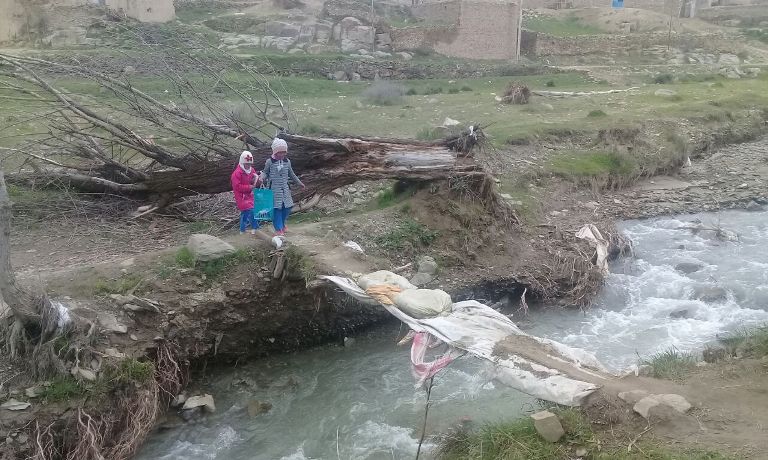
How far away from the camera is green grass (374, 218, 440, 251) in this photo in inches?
377

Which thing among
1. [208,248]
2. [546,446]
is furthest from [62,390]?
[546,446]

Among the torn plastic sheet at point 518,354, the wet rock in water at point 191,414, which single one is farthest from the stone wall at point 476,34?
Answer: the wet rock in water at point 191,414

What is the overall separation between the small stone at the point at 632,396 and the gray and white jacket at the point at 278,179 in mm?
4816

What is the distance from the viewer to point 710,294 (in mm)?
10000

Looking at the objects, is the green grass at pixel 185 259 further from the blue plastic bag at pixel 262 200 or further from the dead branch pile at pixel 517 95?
the dead branch pile at pixel 517 95

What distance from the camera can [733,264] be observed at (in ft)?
36.9

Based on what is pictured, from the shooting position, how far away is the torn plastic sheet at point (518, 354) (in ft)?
18.5

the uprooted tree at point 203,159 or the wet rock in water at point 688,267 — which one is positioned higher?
the uprooted tree at point 203,159

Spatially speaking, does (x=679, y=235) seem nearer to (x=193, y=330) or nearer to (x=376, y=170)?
(x=376, y=170)

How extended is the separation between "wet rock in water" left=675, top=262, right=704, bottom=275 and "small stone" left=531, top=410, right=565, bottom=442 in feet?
22.3

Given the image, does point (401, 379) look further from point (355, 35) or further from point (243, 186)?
point (355, 35)

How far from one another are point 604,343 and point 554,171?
5424mm

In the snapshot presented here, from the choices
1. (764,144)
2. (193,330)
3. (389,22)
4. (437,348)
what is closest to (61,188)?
(193,330)

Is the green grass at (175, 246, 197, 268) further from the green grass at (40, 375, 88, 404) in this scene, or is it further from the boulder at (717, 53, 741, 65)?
the boulder at (717, 53, 741, 65)
